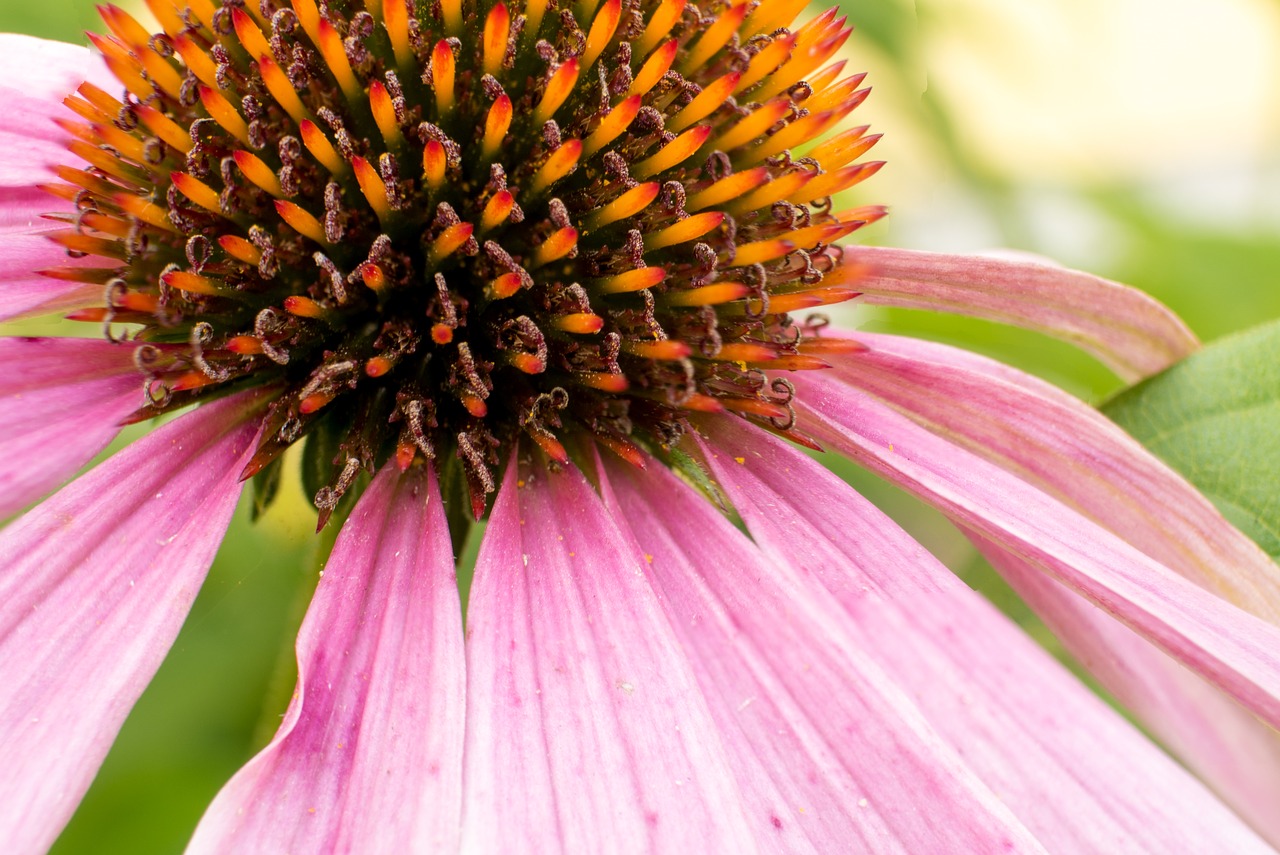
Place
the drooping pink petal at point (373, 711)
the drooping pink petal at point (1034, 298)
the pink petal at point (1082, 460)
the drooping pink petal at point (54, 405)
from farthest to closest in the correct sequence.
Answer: the drooping pink petal at point (1034, 298) → the pink petal at point (1082, 460) → the drooping pink petal at point (54, 405) → the drooping pink petal at point (373, 711)

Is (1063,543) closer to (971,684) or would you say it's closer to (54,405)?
(971,684)

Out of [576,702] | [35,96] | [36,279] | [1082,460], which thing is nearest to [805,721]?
[576,702]

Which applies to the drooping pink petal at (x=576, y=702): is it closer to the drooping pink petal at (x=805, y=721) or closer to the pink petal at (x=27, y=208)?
the drooping pink petal at (x=805, y=721)

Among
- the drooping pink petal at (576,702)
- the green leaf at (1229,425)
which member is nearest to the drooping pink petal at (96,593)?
the drooping pink petal at (576,702)

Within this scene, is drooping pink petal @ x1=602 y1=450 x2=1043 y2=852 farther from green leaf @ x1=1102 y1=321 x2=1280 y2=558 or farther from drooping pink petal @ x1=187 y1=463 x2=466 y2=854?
green leaf @ x1=1102 y1=321 x2=1280 y2=558

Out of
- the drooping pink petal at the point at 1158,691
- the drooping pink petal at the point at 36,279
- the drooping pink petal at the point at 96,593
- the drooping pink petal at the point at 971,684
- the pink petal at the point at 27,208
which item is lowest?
the drooping pink petal at the point at 1158,691

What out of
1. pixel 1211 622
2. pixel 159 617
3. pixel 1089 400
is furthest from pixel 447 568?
pixel 1089 400
